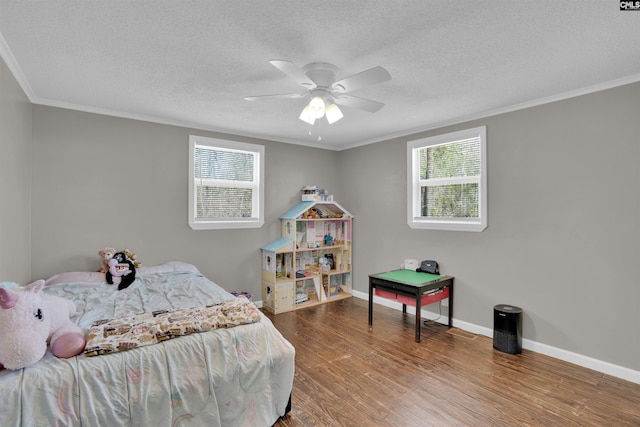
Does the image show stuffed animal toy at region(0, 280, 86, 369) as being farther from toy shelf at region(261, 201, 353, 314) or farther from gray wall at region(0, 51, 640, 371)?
toy shelf at region(261, 201, 353, 314)

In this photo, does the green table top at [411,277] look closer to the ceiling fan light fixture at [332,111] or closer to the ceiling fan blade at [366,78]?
the ceiling fan light fixture at [332,111]

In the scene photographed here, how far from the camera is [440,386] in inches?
98.5

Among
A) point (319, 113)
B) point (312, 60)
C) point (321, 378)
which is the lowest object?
point (321, 378)

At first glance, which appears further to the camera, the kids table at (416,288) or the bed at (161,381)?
the kids table at (416,288)

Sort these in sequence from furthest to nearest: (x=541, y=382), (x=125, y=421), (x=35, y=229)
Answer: (x=35, y=229) → (x=541, y=382) → (x=125, y=421)

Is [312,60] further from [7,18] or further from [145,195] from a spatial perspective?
[145,195]

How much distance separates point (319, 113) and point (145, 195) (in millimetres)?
2524

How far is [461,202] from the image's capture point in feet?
12.5

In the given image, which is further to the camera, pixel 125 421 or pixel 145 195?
pixel 145 195

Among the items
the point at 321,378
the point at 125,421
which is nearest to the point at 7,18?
the point at 125,421

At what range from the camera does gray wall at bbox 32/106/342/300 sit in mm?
3164

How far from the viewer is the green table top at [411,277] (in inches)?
140

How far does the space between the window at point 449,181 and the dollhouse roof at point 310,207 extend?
1.14 m

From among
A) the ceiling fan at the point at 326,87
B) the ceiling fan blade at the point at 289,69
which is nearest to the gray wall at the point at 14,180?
the ceiling fan at the point at 326,87
